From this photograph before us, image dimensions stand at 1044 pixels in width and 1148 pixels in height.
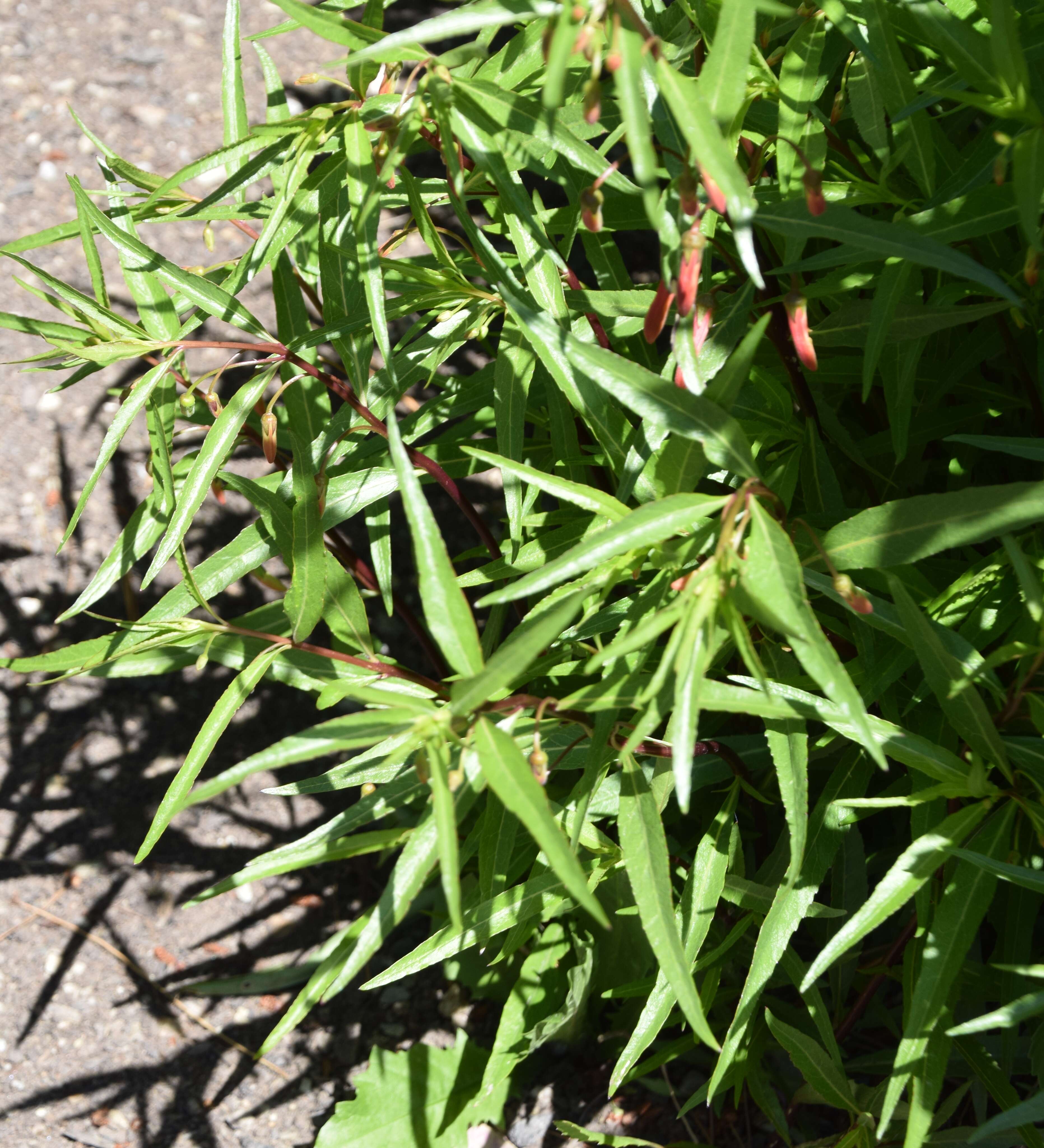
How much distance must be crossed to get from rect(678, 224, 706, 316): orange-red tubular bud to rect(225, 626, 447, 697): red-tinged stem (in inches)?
18.0

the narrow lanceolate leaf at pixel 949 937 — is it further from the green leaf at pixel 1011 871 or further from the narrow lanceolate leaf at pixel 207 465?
the narrow lanceolate leaf at pixel 207 465

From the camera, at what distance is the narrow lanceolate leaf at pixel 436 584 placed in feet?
2.03

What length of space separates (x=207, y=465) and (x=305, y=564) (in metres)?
0.11

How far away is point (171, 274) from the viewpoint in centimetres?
85

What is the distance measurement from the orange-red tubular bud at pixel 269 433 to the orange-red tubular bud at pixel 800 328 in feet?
1.37

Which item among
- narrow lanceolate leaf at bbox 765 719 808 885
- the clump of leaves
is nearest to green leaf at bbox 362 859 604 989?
the clump of leaves

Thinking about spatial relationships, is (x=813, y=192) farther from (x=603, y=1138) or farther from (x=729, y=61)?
(x=603, y=1138)

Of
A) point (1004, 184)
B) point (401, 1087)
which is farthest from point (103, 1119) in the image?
point (1004, 184)

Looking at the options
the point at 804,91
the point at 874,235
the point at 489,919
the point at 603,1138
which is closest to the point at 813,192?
the point at 874,235

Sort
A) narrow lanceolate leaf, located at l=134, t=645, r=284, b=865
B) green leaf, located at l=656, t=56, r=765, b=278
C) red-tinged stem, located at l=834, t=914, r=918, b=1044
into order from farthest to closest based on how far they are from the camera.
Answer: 1. red-tinged stem, located at l=834, t=914, r=918, b=1044
2. narrow lanceolate leaf, located at l=134, t=645, r=284, b=865
3. green leaf, located at l=656, t=56, r=765, b=278

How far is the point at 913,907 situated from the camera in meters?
1.16

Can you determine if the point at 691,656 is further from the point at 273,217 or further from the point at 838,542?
the point at 273,217

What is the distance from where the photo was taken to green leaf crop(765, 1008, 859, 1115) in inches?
39.0

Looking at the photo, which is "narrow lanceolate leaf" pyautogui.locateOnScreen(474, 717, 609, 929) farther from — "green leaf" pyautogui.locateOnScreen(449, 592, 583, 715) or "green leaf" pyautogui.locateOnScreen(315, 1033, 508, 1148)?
"green leaf" pyautogui.locateOnScreen(315, 1033, 508, 1148)
